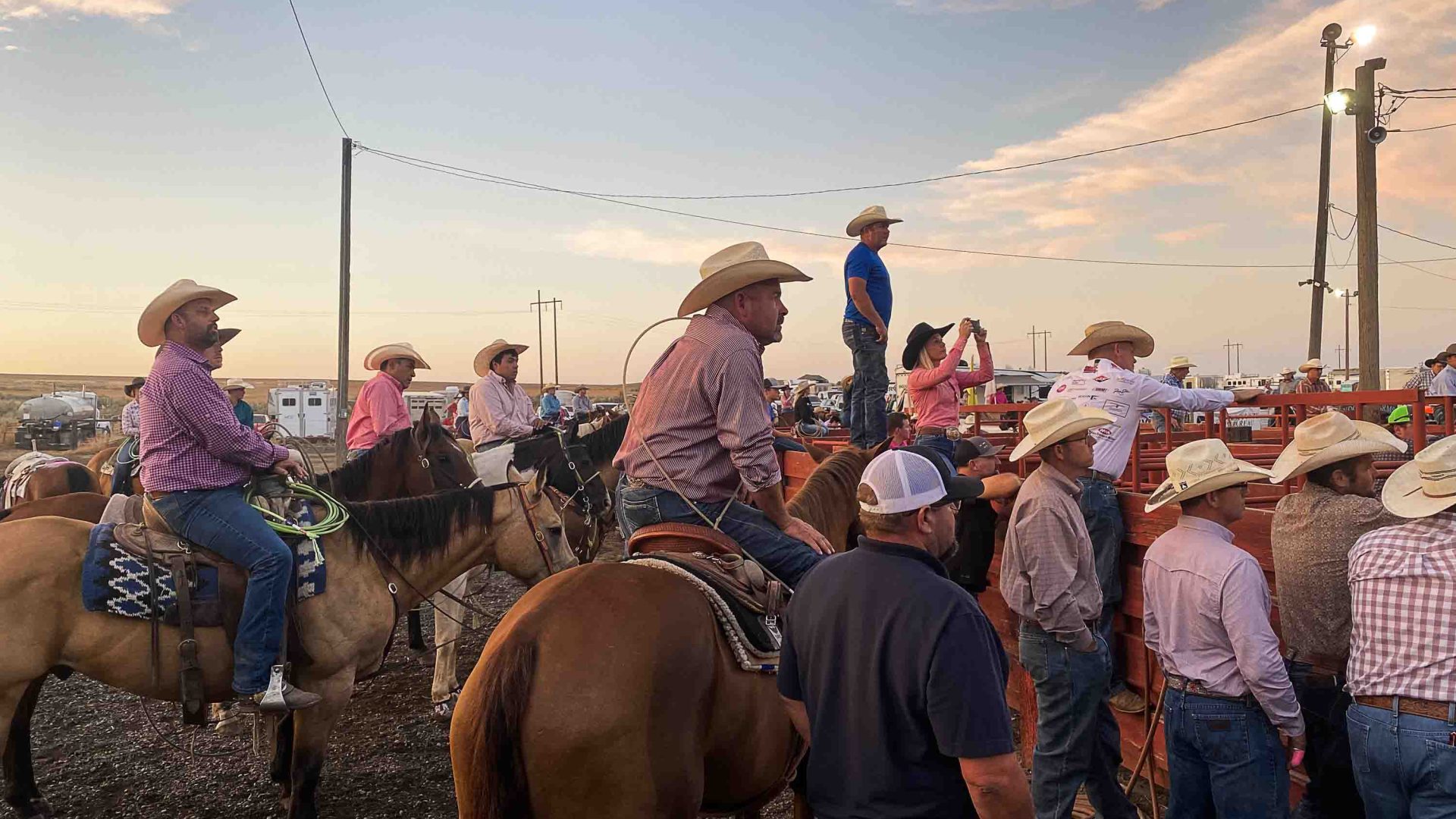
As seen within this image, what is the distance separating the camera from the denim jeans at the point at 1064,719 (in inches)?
162

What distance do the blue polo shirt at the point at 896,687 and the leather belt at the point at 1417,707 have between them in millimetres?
1674

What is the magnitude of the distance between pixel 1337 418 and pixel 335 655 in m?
5.19

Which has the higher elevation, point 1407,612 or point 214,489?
point 214,489

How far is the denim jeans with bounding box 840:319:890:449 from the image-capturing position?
7066mm

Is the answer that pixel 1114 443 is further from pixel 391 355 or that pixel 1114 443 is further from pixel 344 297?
pixel 344 297

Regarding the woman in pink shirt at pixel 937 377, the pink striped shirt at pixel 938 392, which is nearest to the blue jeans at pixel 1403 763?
the woman in pink shirt at pixel 937 377

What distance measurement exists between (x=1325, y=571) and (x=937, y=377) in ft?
12.2

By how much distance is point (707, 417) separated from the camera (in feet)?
11.7

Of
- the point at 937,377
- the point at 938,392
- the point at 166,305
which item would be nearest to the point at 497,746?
the point at 166,305

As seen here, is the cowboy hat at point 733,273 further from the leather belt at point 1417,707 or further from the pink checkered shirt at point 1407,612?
the leather belt at point 1417,707

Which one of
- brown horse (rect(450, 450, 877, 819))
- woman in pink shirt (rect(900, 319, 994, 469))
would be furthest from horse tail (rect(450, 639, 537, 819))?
woman in pink shirt (rect(900, 319, 994, 469))

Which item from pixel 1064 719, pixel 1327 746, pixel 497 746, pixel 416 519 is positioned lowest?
pixel 1064 719

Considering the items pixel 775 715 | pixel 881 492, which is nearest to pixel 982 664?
pixel 881 492

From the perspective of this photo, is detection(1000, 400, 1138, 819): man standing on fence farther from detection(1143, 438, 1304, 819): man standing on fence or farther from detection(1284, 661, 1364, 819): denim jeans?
detection(1284, 661, 1364, 819): denim jeans
